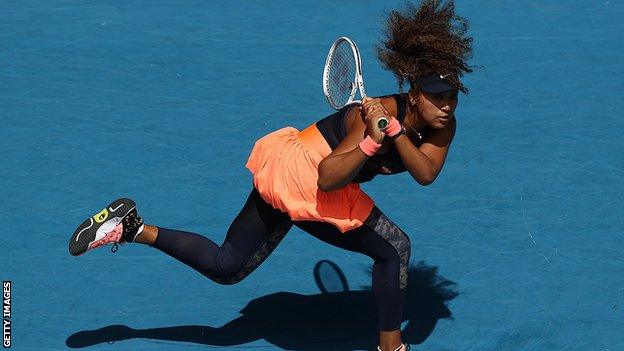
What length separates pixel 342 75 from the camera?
18.3 ft

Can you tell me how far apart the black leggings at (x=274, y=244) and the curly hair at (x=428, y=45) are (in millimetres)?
717

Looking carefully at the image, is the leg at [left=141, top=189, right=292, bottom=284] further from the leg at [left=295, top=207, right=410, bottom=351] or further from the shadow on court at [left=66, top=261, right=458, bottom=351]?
the shadow on court at [left=66, top=261, right=458, bottom=351]

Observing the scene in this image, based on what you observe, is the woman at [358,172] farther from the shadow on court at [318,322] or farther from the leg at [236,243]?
the shadow on court at [318,322]

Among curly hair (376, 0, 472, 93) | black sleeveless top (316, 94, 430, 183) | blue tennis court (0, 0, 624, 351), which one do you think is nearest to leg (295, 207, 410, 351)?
black sleeveless top (316, 94, 430, 183)

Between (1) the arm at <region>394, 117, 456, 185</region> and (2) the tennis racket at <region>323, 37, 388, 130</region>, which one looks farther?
(2) the tennis racket at <region>323, 37, 388, 130</region>

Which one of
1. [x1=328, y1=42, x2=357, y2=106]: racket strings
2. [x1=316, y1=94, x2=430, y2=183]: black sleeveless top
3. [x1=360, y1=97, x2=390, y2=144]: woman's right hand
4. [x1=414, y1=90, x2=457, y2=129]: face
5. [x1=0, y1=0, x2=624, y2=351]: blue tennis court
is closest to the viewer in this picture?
[x1=360, y1=97, x2=390, y2=144]: woman's right hand

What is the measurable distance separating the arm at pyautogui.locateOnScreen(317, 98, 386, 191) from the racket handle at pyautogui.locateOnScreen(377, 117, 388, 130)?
0.02m

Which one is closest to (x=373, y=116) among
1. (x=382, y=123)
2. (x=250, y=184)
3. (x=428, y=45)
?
(x=382, y=123)

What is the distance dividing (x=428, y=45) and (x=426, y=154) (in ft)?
1.66

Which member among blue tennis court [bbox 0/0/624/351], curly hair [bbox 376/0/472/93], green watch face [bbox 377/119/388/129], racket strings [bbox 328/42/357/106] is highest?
curly hair [bbox 376/0/472/93]

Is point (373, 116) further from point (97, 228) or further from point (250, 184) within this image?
point (250, 184)

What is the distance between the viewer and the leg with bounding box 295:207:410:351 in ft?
17.5

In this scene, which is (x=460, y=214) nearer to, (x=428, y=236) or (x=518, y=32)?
(x=428, y=236)

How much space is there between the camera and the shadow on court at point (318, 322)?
5.80 meters
